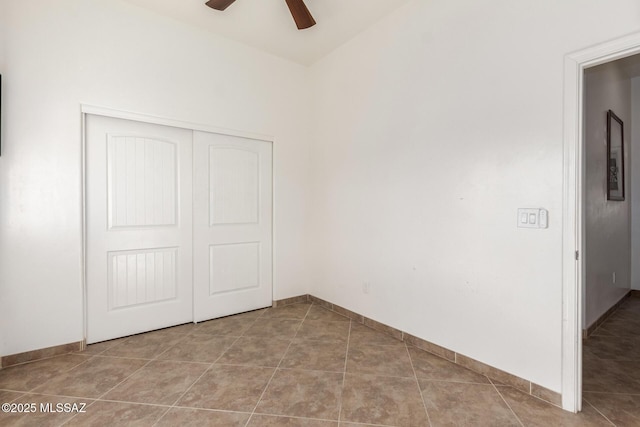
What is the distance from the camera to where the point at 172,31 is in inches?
113

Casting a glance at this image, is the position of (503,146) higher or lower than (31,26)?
lower

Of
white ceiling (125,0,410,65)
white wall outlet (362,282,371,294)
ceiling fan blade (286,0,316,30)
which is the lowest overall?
white wall outlet (362,282,371,294)

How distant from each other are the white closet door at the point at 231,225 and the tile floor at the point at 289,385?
1.83ft

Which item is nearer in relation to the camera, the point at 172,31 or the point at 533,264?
the point at 533,264

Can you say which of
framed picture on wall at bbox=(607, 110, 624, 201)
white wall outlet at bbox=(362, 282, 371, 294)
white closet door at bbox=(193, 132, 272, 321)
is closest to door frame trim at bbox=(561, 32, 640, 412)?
white wall outlet at bbox=(362, 282, 371, 294)

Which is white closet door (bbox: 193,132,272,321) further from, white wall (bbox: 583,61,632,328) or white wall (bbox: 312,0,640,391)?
white wall (bbox: 583,61,632,328)

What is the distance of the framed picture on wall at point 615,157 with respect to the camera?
319 centimetres

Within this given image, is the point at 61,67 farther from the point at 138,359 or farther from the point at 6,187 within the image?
the point at 138,359

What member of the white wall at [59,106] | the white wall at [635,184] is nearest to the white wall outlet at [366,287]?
the white wall at [59,106]

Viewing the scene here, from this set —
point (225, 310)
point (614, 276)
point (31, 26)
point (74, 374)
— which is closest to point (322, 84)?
point (31, 26)

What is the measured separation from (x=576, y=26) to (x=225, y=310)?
3.64 m

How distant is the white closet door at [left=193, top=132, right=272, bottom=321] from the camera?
3.12 m

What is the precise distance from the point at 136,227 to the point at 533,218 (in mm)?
3165

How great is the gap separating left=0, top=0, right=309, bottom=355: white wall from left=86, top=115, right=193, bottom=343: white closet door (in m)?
0.15
